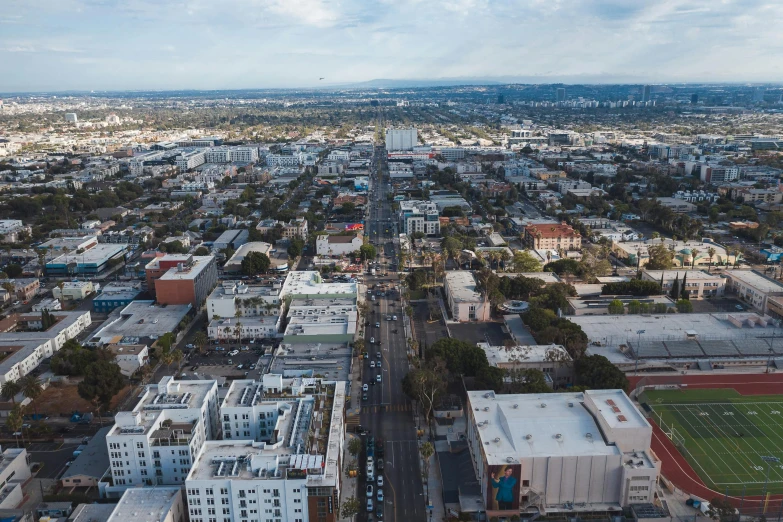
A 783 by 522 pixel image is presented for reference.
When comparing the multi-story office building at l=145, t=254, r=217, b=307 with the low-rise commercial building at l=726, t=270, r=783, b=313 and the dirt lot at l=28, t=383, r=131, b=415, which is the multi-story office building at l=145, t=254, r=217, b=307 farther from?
the low-rise commercial building at l=726, t=270, r=783, b=313

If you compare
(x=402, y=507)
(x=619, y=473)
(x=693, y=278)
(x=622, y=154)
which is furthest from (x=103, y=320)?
(x=622, y=154)

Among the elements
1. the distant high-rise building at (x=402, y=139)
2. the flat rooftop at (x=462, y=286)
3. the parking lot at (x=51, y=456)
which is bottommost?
the parking lot at (x=51, y=456)

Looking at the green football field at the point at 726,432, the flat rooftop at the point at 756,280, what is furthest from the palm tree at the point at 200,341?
the flat rooftop at the point at 756,280

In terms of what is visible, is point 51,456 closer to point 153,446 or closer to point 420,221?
point 153,446

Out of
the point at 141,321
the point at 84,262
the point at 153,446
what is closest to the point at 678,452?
the point at 153,446

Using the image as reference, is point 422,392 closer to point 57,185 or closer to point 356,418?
point 356,418

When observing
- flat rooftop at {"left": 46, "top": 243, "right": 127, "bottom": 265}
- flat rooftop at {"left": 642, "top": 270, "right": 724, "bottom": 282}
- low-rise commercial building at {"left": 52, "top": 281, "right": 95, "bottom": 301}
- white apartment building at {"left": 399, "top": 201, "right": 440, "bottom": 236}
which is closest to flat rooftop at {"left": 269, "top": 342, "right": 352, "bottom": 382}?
low-rise commercial building at {"left": 52, "top": 281, "right": 95, "bottom": 301}

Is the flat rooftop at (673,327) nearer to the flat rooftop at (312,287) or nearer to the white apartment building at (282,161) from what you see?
the flat rooftop at (312,287)
